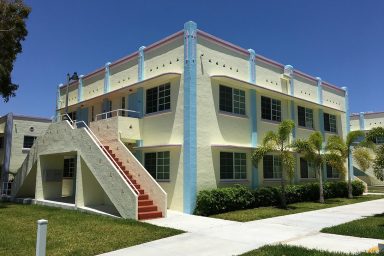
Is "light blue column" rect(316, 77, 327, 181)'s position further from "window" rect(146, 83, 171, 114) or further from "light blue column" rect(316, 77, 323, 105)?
"window" rect(146, 83, 171, 114)

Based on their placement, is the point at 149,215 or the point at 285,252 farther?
the point at 149,215

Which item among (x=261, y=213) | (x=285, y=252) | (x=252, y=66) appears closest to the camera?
(x=285, y=252)

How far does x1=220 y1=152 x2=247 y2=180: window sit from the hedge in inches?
34.8

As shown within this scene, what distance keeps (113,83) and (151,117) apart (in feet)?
17.5

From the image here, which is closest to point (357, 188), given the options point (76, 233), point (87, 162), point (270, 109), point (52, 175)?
Result: point (270, 109)

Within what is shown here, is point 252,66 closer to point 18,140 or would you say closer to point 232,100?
point 232,100

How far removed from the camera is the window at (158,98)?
18.8m

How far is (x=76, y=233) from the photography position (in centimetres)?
1184

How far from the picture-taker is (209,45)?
1867 centimetres

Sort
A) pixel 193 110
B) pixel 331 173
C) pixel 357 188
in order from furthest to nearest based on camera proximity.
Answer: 1. pixel 331 173
2. pixel 357 188
3. pixel 193 110

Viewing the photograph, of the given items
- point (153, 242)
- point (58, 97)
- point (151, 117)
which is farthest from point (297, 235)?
point (58, 97)

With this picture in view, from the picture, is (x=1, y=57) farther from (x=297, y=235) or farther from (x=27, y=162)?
(x=297, y=235)

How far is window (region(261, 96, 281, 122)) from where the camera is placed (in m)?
21.7

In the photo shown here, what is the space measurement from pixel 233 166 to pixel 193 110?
12.9 feet
